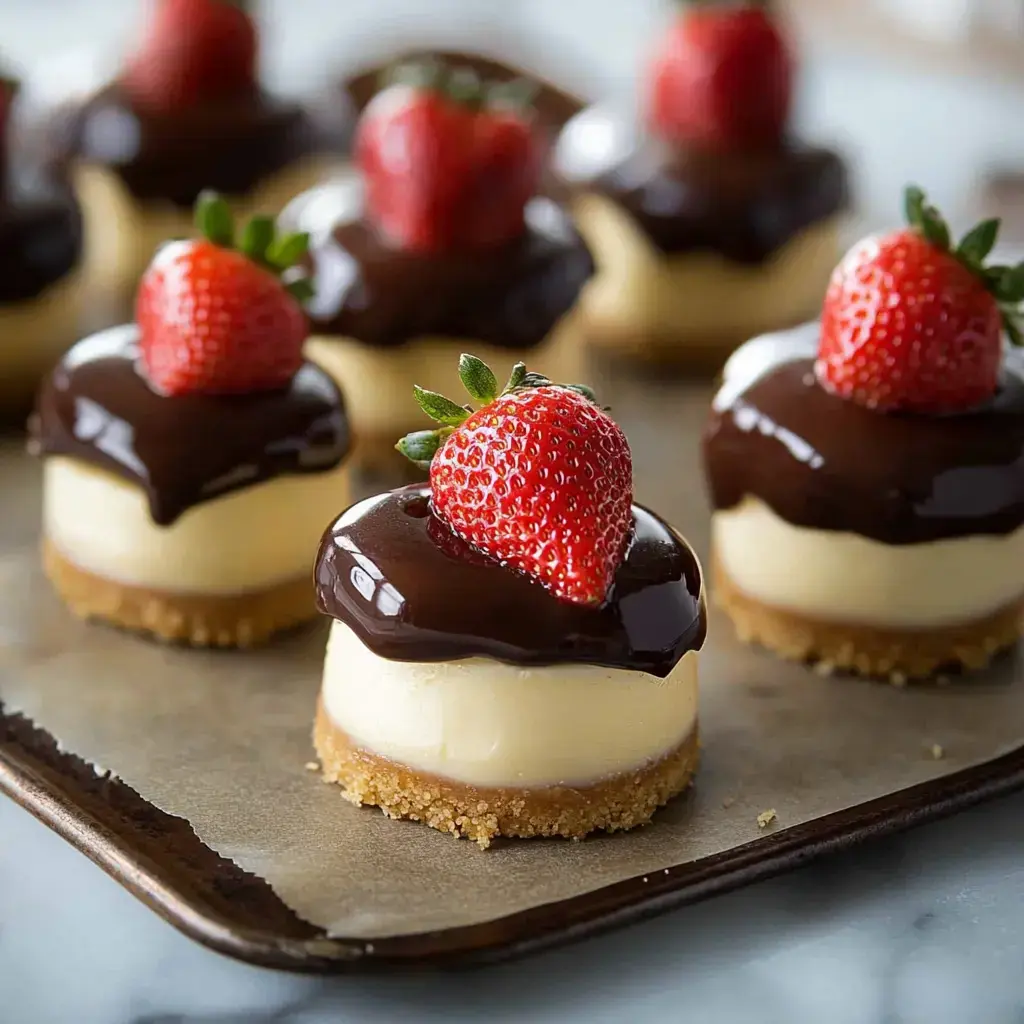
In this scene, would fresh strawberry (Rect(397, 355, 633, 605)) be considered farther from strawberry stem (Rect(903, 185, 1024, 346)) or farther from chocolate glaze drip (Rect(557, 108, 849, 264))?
chocolate glaze drip (Rect(557, 108, 849, 264))

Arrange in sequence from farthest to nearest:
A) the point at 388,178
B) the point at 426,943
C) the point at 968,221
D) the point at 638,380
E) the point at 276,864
Answer: the point at 968,221 < the point at 638,380 < the point at 388,178 < the point at 276,864 < the point at 426,943

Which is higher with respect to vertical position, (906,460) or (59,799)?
(906,460)

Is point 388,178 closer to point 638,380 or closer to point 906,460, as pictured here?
point 638,380

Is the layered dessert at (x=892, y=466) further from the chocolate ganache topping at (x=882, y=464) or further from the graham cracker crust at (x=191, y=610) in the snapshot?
the graham cracker crust at (x=191, y=610)

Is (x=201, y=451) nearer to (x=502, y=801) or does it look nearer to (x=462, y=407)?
(x=462, y=407)

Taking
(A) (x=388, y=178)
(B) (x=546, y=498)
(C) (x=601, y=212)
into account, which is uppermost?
(B) (x=546, y=498)

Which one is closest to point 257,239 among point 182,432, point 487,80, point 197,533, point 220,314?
point 220,314

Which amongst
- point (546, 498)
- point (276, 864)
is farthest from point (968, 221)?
point (276, 864)

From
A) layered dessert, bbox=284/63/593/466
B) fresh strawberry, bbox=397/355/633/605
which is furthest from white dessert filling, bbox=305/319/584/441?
fresh strawberry, bbox=397/355/633/605
